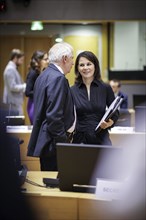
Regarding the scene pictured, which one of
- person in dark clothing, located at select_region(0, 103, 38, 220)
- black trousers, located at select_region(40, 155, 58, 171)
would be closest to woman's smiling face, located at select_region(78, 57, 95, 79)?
black trousers, located at select_region(40, 155, 58, 171)

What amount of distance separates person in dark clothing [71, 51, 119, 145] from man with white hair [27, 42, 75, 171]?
30 cm

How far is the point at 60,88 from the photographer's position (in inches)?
109

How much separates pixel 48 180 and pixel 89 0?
4517mm

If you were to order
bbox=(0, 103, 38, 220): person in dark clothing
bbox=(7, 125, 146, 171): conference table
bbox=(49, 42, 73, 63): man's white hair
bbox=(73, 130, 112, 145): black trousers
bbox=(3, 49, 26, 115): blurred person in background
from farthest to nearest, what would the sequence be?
bbox=(3, 49, 26, 115): blurred person in background
bbox=(7, 125, 146, 171): conference table
bbox=(73, 130, 112, 145): black trousers
bbox=(49, 42, 73, 63): man's white hair
bbox=(0, 103, 38, 220): person in dark clothing

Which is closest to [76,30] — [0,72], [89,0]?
[0,72]

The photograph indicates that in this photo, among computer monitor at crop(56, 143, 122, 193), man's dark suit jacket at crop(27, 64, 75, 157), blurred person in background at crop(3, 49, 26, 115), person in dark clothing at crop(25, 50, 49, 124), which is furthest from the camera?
blurred person in background at crop(3, 49, 26, 115)

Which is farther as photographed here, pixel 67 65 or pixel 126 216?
pixel 67 65

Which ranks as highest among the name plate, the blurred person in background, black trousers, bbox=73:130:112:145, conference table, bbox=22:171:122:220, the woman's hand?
the blurred person in background

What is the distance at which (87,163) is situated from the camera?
2002mm

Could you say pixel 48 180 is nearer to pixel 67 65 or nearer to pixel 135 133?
pixel 67 65

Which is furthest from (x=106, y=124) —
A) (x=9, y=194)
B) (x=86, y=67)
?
(x=9, y=194)

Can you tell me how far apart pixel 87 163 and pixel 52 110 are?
2.73ft

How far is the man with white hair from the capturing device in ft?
9.10

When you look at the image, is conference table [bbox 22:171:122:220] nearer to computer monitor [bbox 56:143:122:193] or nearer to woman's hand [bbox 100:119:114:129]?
computer monitor [bbox 56:143:122:193]
